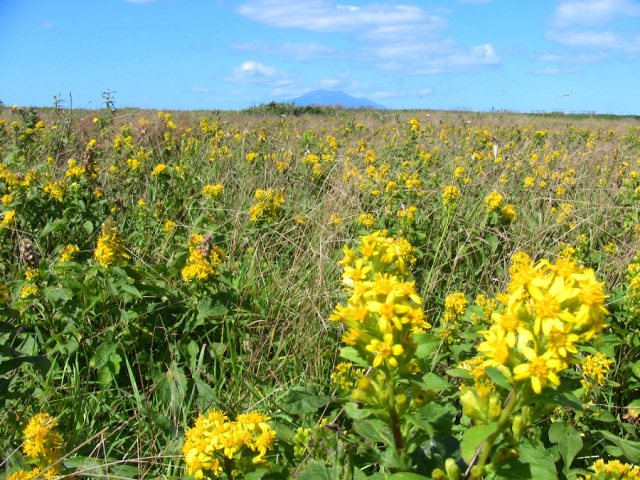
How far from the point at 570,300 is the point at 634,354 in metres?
1.83

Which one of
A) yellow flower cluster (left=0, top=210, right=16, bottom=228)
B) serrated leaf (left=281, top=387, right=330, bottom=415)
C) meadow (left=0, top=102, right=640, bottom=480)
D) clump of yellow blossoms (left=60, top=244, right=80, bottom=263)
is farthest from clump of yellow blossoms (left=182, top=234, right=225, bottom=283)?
yellow flower cluster (left=0, top=210, right=16, bottom=228)

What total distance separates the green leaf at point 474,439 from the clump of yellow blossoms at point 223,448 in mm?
578

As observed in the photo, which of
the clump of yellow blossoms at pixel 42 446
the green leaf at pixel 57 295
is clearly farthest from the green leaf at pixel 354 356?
the green leaf at pixel 57 295

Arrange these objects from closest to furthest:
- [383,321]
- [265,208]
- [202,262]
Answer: [383,321] → [202,262] → [265,208]

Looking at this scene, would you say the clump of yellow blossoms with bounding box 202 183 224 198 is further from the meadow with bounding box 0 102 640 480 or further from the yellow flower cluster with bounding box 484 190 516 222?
the yellow flower cluster with bounding box 484 190 516 222

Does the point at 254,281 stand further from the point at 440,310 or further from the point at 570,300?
the point at 570,300

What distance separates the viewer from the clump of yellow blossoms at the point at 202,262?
8.57 ft

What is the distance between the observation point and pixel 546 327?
1.03 meters

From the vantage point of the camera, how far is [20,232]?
3.55 meters

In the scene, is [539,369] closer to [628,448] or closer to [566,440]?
[566,440]

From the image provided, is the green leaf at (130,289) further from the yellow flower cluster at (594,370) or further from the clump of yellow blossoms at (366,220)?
the yellow flower cluster at (594,370)

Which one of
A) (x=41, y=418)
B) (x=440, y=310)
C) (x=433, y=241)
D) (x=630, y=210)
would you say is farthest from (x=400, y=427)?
(x=630, y=210)

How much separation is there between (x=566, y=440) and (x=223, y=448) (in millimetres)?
1112

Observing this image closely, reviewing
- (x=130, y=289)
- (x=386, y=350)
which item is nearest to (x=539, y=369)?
(x=386, y=350)
